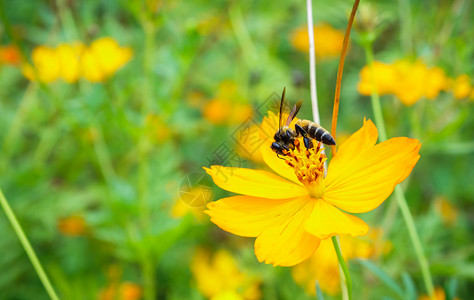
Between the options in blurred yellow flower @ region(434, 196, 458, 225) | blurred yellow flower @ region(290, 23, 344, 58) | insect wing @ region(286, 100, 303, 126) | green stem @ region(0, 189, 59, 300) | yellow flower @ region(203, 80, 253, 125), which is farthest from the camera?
blurred yellow flower @ region(290, 23, 344, 58)

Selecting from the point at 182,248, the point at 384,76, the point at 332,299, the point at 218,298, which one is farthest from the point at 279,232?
the point at 182,248

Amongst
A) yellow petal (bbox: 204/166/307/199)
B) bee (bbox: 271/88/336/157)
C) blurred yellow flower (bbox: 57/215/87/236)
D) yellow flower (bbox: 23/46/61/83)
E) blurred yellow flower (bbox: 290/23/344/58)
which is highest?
blurred yellow flower (bbox: 290/23/344/58)

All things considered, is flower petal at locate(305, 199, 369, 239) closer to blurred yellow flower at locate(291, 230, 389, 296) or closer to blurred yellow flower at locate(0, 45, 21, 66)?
blurred yellow flower at locate(291, 230, 389, 296)

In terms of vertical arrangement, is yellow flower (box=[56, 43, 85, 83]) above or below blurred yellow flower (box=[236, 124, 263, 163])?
above

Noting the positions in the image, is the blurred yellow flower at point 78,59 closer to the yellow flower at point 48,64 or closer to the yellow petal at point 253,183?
the yellow flower at point 48,64

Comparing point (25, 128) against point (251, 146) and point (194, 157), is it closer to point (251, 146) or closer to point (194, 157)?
point (194, 157)

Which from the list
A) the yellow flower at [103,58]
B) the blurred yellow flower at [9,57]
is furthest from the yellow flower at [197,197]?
the blurred yellow flower at [9,57]

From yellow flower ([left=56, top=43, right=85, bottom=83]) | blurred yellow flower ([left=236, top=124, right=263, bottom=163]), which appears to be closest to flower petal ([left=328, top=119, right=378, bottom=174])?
blurred yellow flower ([left=236, top=124, right=263, bottom=163])
